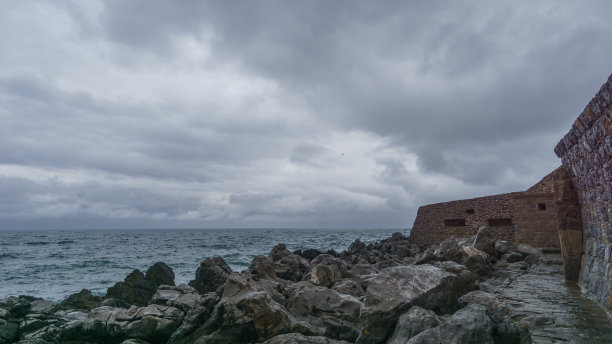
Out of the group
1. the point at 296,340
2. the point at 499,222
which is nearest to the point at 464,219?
the point at 499,222

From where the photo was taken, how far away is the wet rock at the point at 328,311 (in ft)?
20.9

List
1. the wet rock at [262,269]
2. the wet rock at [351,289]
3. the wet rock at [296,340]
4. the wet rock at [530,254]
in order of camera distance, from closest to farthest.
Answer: the wet rock at [296,340], the wet rock at [351,289], the wet rock at [262,269], the wet rock at [530,254]

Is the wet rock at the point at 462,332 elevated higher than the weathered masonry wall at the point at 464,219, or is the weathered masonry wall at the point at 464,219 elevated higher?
the weathered masonry wall at the point at 464,219

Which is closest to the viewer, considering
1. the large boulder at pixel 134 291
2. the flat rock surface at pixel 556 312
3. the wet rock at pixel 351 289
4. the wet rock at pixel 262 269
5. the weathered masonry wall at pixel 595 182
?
the flat rock surface at pixel 556 312

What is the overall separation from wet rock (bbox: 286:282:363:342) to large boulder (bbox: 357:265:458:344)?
982 millimetres

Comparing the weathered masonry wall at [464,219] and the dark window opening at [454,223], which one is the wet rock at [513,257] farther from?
the dark window opening at [454,223]

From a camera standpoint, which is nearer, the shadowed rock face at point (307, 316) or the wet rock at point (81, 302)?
the shadowed rock face at point (307, 316)

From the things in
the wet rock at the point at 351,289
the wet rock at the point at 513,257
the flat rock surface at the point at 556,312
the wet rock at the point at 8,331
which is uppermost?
the wet rock at the point at 513,257

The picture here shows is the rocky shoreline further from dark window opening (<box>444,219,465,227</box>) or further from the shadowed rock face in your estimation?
dark window opening (<box>444,219,465,227</box>)

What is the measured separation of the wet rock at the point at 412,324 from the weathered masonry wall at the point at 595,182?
9.98ft

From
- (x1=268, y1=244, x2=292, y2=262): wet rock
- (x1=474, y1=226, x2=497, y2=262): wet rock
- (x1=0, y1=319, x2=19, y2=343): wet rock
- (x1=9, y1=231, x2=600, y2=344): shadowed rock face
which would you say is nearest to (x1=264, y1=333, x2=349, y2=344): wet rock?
(x1=9, y1=231, x2=600, y2=344): shadowed rock face

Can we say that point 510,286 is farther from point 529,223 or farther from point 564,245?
point 529,223

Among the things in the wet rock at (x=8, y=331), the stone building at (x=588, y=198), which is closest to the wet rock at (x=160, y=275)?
the wet rock at (x=8, y=331)

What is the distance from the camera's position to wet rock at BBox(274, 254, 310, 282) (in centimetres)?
1345
